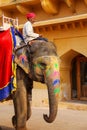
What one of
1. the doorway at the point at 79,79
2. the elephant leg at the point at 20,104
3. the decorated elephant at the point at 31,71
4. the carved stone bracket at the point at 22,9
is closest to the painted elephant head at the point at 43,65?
the decorated elephant at the point at 31,71

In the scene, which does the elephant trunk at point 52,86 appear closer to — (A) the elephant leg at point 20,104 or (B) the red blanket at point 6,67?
(A) the elephant leg at point 20,104

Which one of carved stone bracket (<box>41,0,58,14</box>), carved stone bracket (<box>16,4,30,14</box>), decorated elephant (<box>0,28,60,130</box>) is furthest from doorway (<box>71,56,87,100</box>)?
decorated elephant (<box>0,28,60,130</box>)

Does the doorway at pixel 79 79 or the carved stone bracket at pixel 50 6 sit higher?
the carved stone bracket at pixel 50 6

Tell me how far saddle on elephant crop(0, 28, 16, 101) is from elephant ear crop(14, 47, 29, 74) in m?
0.10

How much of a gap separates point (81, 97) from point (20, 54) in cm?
772

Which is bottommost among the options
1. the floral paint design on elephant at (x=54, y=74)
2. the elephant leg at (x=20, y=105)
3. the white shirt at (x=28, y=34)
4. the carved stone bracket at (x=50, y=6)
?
the elephant leg at (x=20, y=105)

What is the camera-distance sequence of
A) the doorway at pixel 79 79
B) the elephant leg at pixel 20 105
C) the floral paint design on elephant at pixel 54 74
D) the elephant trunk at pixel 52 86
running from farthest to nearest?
the doorway at pixel 79 79 < the elephant leg at pixel 20 105 < the floral paint design on elephant at pixel 54 74 < the elephant trunk at pixel 52 86

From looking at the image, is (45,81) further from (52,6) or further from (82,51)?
(52,6)

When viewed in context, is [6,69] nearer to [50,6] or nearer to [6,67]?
[6,67]

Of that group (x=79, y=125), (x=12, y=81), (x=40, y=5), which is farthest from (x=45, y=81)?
(x=40, y=5)

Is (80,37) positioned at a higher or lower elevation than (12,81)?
higher

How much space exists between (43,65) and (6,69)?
743 mm

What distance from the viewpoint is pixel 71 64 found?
565 inches

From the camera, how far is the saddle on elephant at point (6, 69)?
6809 mm
